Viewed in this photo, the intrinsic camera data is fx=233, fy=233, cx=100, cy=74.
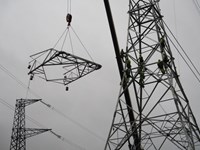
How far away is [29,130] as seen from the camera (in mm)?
26641

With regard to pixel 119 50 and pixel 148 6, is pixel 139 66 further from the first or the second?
pixel 148 6

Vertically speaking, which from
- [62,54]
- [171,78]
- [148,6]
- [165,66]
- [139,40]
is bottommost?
[171,78]

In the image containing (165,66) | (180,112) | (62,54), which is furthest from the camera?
(62,54)

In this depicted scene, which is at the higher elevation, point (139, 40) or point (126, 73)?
point (139, 40)

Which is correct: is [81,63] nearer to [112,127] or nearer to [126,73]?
[126,73]

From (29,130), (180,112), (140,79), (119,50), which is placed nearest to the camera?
(180,112)

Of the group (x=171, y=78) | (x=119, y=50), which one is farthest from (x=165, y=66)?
(x=119, y=50)

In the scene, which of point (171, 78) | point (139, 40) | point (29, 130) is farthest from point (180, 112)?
point (29, 130)

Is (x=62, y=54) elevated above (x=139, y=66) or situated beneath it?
elevated above

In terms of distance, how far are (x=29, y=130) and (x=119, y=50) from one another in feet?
56.1

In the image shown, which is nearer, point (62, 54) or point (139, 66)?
point (139, 66)

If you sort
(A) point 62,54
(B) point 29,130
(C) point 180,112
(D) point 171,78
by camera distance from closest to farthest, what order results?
(C) point 180,112
(D) point 171,78
(A) point 62,54
(B) point 29,130

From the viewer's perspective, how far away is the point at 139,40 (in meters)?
13.2

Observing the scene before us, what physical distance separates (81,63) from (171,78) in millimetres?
6001
